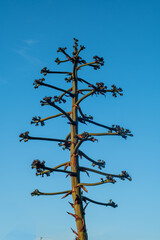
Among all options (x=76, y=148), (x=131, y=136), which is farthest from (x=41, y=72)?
(x=131, y=136)

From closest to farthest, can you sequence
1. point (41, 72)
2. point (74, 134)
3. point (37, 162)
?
point (37, 162), point (74, 134), point (41, 72)

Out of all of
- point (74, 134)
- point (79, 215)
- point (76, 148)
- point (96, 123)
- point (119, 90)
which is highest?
point (119, 90)

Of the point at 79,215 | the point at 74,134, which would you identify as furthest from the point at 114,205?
the point at 74,134

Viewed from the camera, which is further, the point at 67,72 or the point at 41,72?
the point at 67,72

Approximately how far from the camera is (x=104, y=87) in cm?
789

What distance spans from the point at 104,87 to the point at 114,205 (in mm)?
3270

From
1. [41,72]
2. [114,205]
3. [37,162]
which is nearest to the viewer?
[37,162]

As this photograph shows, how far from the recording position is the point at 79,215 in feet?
21.5

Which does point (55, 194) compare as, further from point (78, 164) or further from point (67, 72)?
point (67, 72)

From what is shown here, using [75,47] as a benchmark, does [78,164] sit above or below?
below

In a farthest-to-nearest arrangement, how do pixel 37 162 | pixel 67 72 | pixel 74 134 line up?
pixel 67 72
pixel 74 134
pixel 37 162

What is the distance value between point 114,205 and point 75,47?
18.0 feet

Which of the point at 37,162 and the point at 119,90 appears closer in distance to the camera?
the point at 37,162

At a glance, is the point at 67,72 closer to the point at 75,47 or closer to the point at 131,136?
the point at 75,47
